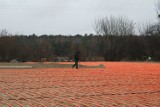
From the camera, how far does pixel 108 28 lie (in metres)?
38.8

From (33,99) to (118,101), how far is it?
160cm

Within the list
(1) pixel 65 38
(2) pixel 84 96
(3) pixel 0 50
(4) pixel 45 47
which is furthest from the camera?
(1) pixel 65 38

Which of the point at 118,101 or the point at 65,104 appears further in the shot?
the point at 118,101

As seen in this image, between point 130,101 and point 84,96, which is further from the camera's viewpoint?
point 84,96

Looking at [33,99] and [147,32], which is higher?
[147,32]

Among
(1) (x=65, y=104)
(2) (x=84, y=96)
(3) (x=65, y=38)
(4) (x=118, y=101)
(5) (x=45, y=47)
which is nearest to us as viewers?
(1) (x=65, y=104)

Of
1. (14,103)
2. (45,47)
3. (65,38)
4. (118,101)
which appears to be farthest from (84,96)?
(65,38)

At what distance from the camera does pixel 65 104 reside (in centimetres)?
477

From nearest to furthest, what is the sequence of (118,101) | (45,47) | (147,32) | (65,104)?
(65,104) < (118,101) < (147,32) < (45,47)

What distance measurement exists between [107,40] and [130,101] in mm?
33098

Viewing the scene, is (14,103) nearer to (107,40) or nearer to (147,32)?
(107,40)

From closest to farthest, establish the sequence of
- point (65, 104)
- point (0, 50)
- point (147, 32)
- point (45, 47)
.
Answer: point (65, 104) < point (0, 50) < point (147, 32) < point (45, 47)

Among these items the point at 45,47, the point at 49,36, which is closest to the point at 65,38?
the point at 49,36

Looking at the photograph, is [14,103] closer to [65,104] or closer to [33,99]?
[33,99]
